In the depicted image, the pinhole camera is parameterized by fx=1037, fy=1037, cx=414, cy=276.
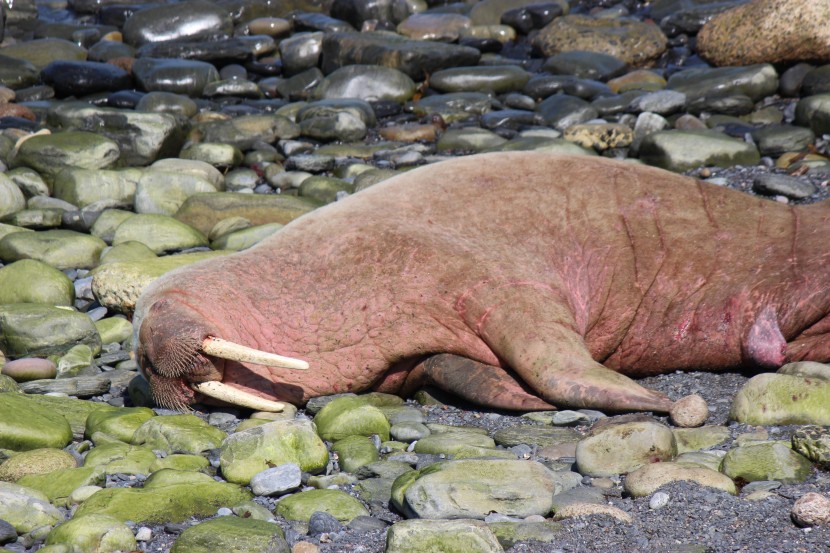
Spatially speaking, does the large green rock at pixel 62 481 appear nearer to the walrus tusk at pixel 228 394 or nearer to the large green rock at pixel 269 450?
the large green rock at pixel 269 450

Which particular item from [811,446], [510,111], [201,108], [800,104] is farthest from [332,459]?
[201,108]

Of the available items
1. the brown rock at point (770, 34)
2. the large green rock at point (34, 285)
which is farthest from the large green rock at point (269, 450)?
the brown rock at point (770, 34)

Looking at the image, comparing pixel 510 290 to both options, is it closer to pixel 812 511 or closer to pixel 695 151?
pixel 812 511

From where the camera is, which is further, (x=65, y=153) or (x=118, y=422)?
(x=65, y=153)

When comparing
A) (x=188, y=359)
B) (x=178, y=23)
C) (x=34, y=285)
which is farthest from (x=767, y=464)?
(x=178, y=23)

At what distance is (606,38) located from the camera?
19.4 m

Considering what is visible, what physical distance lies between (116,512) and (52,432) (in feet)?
4.01

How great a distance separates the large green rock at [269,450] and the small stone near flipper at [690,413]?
5.37 ft

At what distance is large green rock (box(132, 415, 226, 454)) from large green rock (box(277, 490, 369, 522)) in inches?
35.2

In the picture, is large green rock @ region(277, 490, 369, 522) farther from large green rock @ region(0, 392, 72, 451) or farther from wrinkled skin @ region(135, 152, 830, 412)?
large green rock @ region(0, 392, 72, 451)

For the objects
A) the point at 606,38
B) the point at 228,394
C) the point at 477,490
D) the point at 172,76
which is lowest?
the point at 606,38

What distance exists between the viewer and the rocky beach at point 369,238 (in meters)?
3.84

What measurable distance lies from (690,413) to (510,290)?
3.89 ft

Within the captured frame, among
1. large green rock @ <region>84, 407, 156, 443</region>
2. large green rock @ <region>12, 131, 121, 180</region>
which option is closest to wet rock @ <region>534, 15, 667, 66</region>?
large green rock @ <region>12, 131, 121, 180</region>
